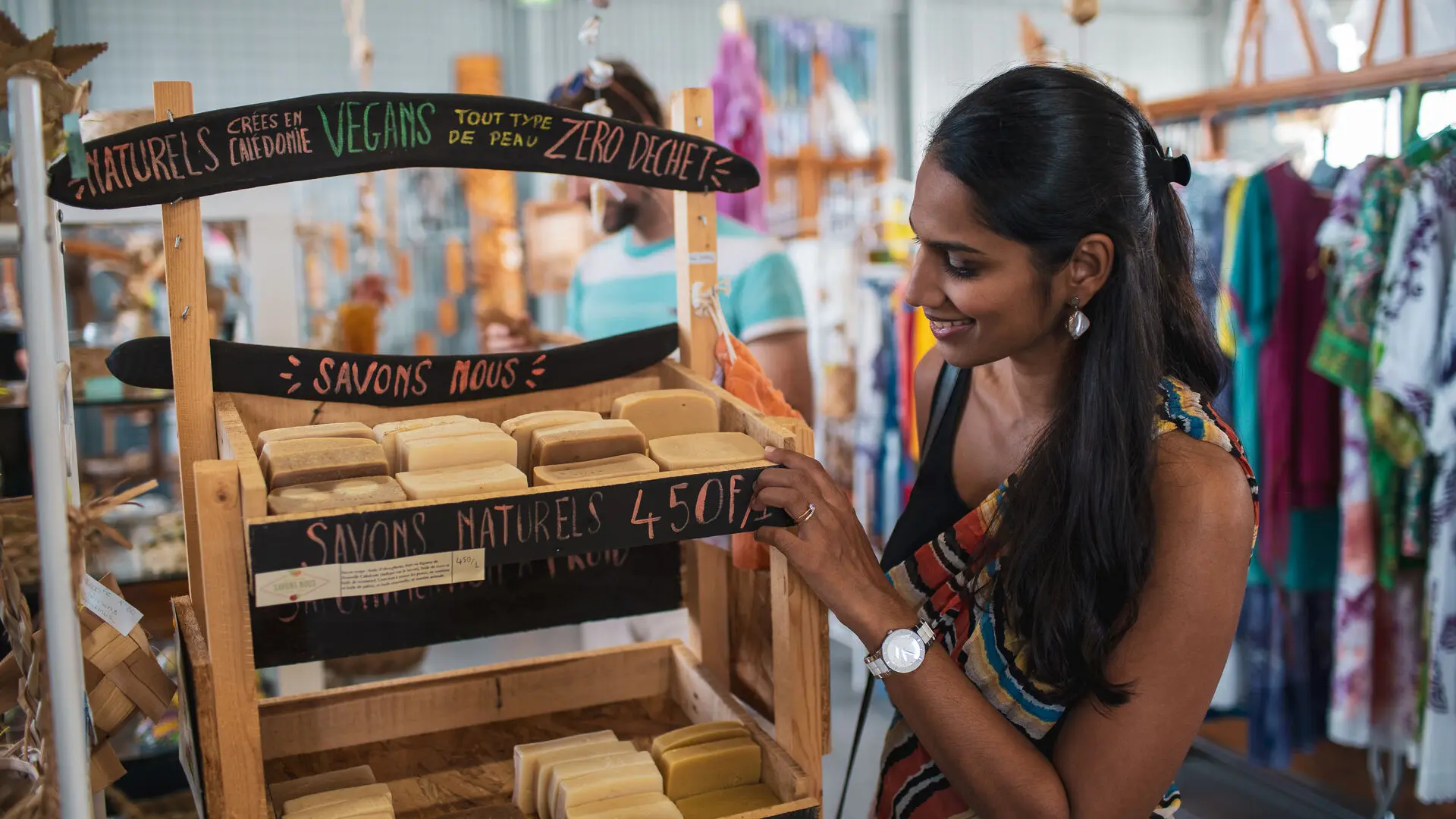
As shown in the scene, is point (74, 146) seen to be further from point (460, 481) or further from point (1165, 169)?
point (1165, 169)

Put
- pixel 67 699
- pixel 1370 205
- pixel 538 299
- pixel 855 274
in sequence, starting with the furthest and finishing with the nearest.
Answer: pixel 538 299
pixel 855 274
pixel 1370 205
pixel 67 699

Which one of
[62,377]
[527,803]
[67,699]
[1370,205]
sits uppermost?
[1370,205]

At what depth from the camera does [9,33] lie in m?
0.95

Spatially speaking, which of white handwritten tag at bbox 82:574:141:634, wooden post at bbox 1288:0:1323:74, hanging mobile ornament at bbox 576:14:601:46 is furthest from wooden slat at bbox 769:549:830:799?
wooden post at bbox 1288:0:1323:74

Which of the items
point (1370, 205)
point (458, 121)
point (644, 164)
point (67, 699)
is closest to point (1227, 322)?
point (1370, 205)

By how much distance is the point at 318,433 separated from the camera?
113cm

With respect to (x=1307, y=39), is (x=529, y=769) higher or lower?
lower

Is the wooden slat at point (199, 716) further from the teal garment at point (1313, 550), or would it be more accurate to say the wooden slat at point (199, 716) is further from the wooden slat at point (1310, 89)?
the wooden slat at point (1310, 89)

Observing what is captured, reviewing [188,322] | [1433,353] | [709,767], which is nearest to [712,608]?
[709,767]

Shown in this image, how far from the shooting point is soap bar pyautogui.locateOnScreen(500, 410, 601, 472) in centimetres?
119

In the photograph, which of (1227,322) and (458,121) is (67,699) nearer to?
(458,121)

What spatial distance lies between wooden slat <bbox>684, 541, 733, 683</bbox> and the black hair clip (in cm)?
73

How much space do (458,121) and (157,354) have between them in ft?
1.33

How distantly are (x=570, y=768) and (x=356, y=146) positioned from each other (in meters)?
0.71
